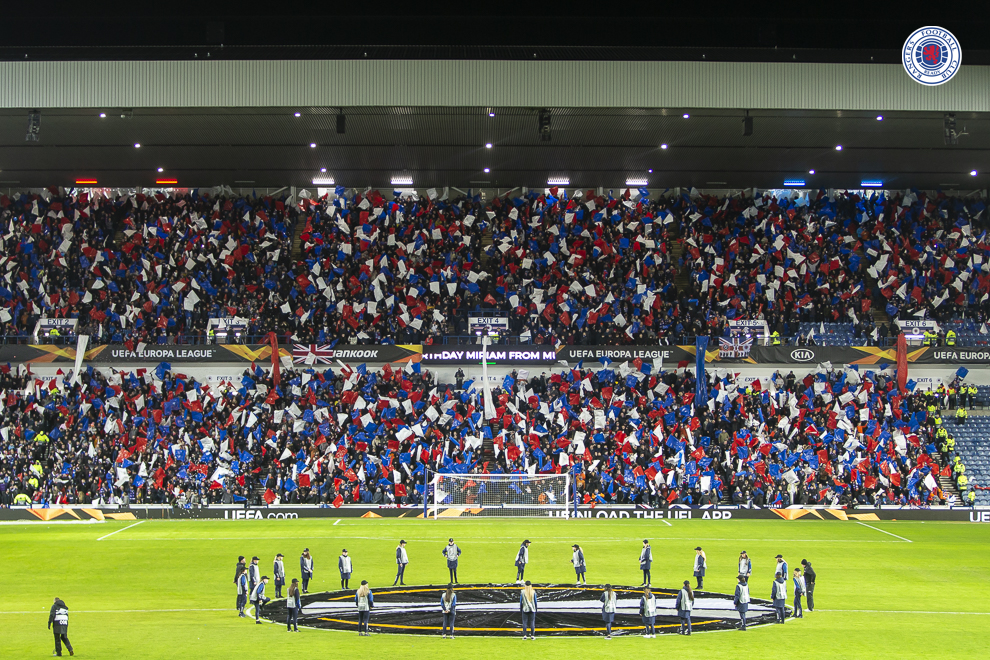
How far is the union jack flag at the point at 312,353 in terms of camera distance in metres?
43.2

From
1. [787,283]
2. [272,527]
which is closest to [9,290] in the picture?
[272,527]

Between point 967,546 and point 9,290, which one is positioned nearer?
point 967,546

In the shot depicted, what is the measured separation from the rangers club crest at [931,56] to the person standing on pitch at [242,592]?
29118 millimetres

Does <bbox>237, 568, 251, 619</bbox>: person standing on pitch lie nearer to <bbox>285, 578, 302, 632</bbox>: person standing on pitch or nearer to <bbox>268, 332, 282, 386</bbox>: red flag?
<bbox>285, 578, 302, 632</bbox>: person standing on pitch

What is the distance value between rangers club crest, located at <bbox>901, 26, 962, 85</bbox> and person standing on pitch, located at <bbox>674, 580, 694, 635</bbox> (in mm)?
23141

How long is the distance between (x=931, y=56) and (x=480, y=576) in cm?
2544

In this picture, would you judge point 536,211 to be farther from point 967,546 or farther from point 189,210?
point 967,546

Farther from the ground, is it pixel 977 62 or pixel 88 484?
pixel 977 62

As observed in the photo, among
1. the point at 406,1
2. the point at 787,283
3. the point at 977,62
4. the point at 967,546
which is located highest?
the point at 406,1

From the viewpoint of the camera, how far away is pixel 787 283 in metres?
46.5

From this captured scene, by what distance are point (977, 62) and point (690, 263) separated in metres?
16.8

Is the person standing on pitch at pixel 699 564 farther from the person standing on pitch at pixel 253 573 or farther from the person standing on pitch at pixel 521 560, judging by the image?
the person standing on pitch at pixel 253 573

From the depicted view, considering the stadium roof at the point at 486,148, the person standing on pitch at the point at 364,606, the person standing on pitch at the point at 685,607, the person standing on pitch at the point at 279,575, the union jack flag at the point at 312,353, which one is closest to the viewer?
the person standing on pitch at the point at 364,606

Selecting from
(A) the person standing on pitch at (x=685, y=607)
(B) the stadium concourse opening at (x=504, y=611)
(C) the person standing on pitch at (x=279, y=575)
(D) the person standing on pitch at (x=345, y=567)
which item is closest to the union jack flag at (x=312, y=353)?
(D) the person standing on pitch at (x=345, y=567)
